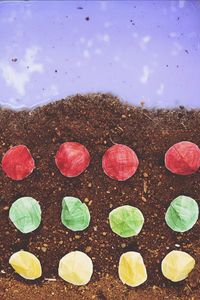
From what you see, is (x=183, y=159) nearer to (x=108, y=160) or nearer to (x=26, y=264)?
(x=108, y=160)

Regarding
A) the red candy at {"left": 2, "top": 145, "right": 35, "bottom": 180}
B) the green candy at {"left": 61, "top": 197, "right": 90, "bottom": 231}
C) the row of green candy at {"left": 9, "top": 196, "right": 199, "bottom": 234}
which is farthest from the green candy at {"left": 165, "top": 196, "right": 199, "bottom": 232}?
the red candy at {"left": 2, "top": 145, "right": 35, "bottom": 180}

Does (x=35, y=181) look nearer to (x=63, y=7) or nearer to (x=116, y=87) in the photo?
(x=116, y=87)

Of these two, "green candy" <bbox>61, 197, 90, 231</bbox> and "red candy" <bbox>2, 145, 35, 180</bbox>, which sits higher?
"red candy" <bbox>2, 145, 35, 180</bbox>

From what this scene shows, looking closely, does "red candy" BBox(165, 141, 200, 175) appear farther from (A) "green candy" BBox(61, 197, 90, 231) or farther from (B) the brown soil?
(A) "green candy" BBox(61, 197, 90, 231)

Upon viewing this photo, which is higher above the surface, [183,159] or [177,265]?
[183,159]

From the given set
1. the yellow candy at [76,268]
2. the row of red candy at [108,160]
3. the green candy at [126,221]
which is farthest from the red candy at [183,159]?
the yellow candy at [76,268]

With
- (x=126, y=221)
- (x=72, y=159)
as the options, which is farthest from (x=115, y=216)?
(x=72, y=159)
